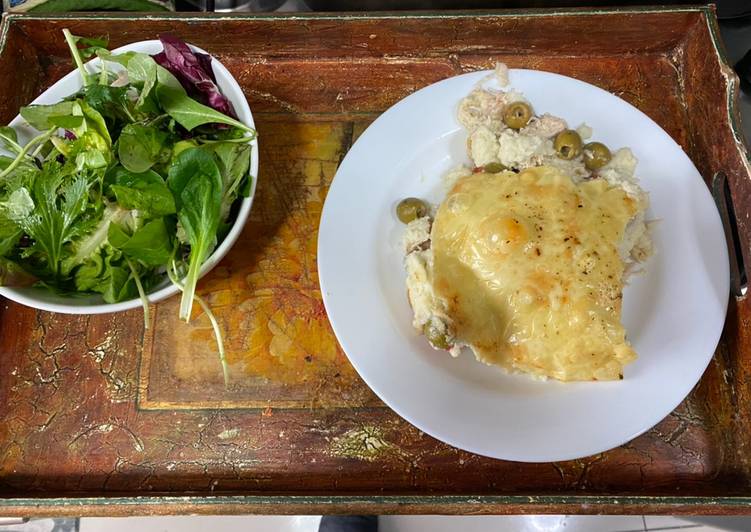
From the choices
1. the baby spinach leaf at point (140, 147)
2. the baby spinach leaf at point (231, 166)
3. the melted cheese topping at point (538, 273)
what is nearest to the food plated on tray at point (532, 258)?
the melted cheese topping at point (538, 273)

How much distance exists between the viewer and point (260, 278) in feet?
5.66

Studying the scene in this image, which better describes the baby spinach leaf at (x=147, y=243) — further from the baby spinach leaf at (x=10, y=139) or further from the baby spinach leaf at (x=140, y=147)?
the baby spinach leaf at (x=10, y=139)

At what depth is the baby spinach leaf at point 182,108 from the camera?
1.52 m

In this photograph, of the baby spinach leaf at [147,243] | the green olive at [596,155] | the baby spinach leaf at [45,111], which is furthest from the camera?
the green olive at [596,155]

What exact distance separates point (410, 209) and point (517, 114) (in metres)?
0.47

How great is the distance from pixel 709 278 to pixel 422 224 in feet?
2.74

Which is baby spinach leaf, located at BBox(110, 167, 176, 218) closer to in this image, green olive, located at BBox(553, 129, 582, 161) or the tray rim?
the tray rim

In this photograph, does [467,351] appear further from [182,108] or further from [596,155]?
[182,108]

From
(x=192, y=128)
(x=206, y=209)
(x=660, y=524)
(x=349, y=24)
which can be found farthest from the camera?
(x=660, y=524)

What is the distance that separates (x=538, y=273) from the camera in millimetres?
1429

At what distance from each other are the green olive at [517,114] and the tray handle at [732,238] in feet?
2.09

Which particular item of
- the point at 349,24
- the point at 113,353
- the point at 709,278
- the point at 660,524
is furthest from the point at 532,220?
the point at 660,524

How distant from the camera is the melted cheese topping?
55.6 inches

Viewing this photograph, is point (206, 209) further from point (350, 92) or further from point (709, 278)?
point (709, 278)
